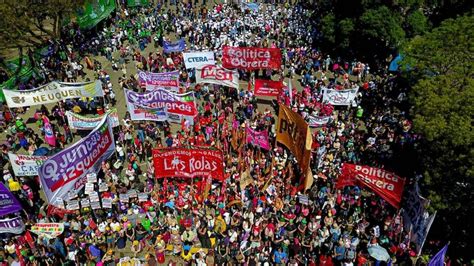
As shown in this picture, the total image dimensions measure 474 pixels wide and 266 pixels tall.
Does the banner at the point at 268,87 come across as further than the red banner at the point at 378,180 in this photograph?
Yes

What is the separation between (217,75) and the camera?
80.2ft

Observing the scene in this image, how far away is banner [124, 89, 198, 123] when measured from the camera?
21031mm

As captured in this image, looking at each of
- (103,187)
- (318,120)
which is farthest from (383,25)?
(103,187)

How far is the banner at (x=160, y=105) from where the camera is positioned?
2103 centimetres

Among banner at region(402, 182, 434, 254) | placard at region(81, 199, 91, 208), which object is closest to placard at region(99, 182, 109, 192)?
placard at region(81, 199, 91, 208)

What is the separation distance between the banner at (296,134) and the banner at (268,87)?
4.67 meters

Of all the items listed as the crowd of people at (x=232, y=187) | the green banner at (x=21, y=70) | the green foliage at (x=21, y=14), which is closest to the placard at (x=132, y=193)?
the crowd of people at (x=232, y=187)

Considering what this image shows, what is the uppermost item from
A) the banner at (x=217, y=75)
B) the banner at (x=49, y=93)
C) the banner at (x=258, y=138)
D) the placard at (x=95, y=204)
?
the banner at (x=217, y=75)

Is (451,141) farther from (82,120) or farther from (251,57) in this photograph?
(82,120)

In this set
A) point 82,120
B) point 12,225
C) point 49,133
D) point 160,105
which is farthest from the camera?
point 49,133

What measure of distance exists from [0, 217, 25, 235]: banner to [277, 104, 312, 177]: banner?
11067 mm

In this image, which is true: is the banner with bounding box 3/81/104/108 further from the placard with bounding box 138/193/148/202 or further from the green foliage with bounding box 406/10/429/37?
the green foliage with bounding box 406/10/429/37

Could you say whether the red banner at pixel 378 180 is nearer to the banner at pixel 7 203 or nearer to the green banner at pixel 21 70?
the banner at pixel 7 203

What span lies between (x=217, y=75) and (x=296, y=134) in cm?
810
